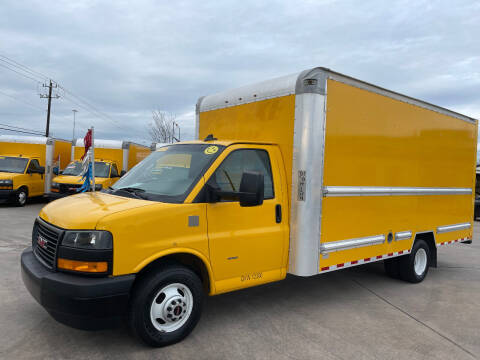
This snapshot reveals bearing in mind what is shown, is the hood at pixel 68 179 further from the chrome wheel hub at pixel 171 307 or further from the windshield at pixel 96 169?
the chrome wheel hub at pixel 171 307

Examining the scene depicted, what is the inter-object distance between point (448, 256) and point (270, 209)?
6752mm

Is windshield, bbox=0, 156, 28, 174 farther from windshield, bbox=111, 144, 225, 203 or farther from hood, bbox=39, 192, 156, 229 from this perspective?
hood, bbox=39, 192, 156, 229

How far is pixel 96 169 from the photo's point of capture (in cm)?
1524

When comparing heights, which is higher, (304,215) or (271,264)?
(304,215)

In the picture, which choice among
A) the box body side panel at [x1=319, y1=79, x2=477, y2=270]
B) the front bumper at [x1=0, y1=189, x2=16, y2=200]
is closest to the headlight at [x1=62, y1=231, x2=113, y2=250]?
the box body side panel at [x1=319, y1=79, x2=477, y2=270]

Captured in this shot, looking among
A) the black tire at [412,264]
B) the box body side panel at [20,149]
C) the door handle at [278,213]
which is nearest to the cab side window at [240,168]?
the door handle at [278,213]

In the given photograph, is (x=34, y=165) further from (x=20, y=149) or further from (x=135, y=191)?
(x=135, y=191)

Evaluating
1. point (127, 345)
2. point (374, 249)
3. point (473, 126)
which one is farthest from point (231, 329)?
point (473, 126)

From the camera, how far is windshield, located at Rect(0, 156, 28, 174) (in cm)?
1545

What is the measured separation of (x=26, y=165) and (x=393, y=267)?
14.4 meters

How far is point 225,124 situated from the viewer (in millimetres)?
5770

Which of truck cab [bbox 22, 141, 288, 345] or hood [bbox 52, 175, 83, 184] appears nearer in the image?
truck cab [bbox 22, 141, 288, 345]

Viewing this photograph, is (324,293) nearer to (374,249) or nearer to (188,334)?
(374,249)

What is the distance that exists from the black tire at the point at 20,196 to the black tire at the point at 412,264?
13951 mm
